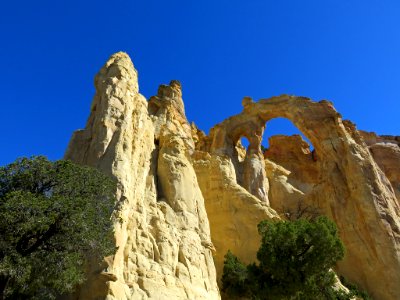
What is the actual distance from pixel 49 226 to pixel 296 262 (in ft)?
42.2

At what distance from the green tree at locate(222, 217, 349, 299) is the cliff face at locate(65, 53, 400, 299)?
3.04 m

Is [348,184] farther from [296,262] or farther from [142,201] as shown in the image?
[142,201]

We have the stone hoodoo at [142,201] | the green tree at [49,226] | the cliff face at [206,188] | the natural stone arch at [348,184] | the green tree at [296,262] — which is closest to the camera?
the green tree at [49,226]

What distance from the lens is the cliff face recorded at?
763 inches

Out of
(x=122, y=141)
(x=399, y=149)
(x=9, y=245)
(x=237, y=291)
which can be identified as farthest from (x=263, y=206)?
(x=399, y=149)

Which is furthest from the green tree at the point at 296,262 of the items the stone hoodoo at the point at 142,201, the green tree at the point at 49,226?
the green tree at the point at 49,226

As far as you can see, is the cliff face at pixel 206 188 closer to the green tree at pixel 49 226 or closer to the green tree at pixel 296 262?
the green tree at pixel 49 226

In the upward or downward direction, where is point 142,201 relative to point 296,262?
upward

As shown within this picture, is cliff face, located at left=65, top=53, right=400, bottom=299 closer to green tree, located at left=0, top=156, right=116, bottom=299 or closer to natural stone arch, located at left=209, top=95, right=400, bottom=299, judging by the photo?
natural stone arch, located at left=209, top=95, right=400, bottom=299

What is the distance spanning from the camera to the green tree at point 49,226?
13.8m

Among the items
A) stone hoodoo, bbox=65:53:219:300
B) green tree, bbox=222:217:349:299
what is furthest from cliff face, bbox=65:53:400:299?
green tree, bbox=222:217:349:299

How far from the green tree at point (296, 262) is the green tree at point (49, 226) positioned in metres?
9.48

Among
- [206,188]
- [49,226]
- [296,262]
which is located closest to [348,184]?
[206,188]

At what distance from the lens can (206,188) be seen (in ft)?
111
